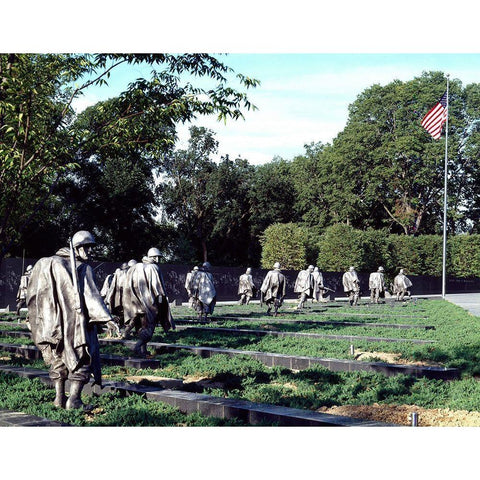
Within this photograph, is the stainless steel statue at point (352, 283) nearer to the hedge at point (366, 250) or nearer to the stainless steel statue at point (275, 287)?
the stainless steel statue at point (275, 287)

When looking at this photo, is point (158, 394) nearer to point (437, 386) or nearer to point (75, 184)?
point (437, 386)

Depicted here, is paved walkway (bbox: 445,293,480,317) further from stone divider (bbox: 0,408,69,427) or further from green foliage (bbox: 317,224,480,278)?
stone divider (bbox: 0,408,69,427)

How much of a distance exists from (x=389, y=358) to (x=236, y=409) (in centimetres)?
613

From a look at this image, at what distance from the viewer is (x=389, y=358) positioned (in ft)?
39.9

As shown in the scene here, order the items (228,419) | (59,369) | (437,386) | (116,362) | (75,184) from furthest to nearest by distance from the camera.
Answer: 1. (75,184)
2. (116,362)
3. (437,386)
4. (59,369)
5. (228,419)

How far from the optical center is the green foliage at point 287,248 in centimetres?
4612

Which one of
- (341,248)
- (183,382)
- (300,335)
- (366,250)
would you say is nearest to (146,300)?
(183,382)

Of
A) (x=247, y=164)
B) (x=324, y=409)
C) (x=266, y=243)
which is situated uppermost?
(x=247, y=164)

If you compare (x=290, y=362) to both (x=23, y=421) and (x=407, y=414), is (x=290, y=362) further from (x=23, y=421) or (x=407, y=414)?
(x=23, y=421)

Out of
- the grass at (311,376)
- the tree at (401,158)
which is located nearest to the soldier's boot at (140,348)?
the grass at (311,376)

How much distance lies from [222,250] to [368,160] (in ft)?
46.4

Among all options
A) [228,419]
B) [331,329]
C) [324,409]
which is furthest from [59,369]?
[331,329]

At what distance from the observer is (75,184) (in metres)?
40.8

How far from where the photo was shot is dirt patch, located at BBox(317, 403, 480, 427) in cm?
724
